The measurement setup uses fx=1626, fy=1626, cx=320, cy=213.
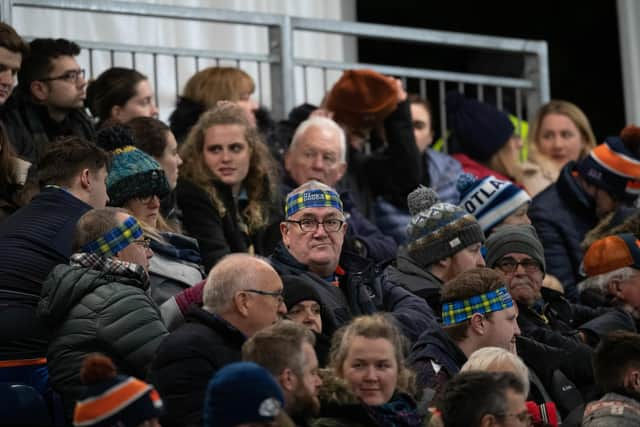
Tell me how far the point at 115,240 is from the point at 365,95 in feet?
12.6

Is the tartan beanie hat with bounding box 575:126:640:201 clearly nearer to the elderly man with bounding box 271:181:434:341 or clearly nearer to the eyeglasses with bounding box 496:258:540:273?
the eyeglasses with bounding box 496:258:540:273

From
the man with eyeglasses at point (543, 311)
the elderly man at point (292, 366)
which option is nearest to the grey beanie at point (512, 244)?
the man with eyeglasses at point (543, 311)

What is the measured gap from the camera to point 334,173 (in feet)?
32.3

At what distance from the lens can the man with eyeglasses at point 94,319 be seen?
674 centimetres

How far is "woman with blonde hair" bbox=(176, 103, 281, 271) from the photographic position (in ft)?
30.0

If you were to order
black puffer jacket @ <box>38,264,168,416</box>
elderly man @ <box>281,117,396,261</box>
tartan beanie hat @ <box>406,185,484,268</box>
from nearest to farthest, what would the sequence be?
black puffer jacket @ <box>38,264,168,416</box>
tartan beanie hat @ <box>406,185,484,268</box>
elderly man @ <box>281,117,396,261</box>

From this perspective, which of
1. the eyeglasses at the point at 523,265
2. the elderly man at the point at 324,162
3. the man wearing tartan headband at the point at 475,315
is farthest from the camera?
the elderly man at the point at 324,162

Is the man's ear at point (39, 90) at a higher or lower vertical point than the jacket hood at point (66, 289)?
higher

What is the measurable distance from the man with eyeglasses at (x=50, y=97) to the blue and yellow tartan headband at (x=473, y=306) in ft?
8.16

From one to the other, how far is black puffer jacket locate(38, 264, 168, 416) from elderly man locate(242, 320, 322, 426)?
0.69 m

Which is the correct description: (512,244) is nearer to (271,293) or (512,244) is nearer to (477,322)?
(477,322)

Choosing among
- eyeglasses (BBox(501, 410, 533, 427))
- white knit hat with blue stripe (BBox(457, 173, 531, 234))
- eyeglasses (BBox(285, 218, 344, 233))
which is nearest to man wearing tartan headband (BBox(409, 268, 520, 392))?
eyeglasses (BBox(285, 218, 344, 233))

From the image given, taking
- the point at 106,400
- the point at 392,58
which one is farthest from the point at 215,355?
the point at 392,58

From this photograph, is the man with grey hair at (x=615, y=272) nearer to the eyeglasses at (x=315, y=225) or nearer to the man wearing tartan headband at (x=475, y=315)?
the man wearing tartan headband at (x=475, y=315)
